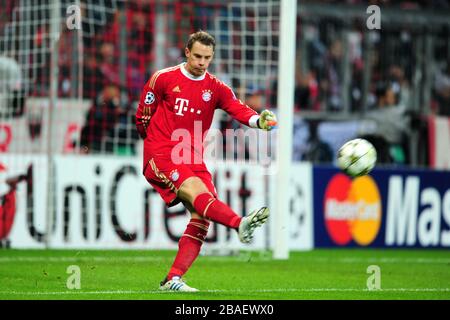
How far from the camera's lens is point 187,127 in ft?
30.0

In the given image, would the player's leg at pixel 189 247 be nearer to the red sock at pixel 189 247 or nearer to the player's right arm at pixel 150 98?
the red sock at pixel 189 247

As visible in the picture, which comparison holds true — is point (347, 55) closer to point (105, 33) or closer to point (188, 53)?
point (105, 33)

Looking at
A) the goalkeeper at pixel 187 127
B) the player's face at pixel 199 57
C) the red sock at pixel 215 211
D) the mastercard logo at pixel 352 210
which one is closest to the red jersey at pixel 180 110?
the goalkeeper at pixel 187 127

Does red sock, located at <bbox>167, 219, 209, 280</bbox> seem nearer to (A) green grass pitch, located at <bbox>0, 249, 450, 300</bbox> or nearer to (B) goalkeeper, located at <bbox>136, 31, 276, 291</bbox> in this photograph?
(B) goalkeeper, located at <bbox>136, 31, 276, 291</bbox>

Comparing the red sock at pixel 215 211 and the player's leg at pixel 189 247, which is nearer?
the red sock at pixel 215 211

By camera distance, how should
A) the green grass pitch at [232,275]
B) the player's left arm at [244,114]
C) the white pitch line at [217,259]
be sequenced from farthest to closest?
the white pitch line at [217,259] → the player's left arm at [244,114] → the green grass pitch at [232,275]

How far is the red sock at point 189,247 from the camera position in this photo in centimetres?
884

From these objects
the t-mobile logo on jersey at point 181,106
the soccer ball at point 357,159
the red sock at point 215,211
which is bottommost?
the red sock at point 215,211

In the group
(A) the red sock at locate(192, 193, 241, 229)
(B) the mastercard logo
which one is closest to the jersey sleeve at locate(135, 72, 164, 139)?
(A) the red sock at locate(192, 193, 241, 229)

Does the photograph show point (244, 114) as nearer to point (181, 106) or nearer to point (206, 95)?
point (206, 95)

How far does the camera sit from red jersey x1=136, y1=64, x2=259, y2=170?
9133mm

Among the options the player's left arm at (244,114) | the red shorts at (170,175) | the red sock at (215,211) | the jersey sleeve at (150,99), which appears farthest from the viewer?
the jersey sleeve at (150,99)

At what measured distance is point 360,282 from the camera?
1038 centimetres
